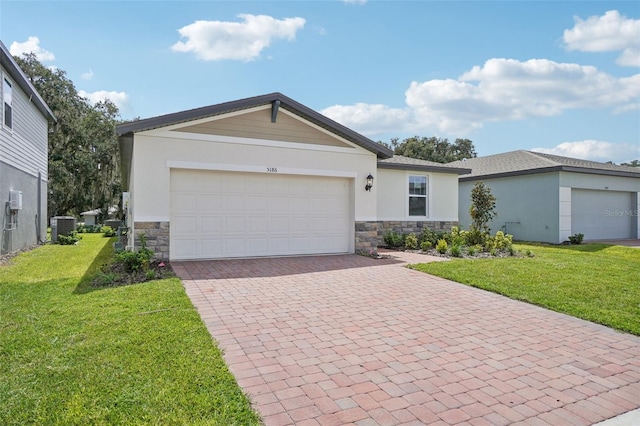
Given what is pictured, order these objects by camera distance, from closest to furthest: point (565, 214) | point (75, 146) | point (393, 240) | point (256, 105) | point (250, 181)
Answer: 1. point (256, 105)
2. point (250, 181)
3. point (393, 240)
4. point (565, 214)
5. point (75, 146)

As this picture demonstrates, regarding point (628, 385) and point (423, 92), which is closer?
point (628, 385)

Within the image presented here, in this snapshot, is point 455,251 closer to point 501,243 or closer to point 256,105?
point 501,243

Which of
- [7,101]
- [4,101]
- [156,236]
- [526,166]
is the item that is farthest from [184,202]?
[526,166]

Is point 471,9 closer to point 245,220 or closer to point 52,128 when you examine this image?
point 245,220

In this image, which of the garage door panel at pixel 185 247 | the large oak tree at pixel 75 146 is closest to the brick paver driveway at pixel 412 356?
the garage door panel at pixel 185 247

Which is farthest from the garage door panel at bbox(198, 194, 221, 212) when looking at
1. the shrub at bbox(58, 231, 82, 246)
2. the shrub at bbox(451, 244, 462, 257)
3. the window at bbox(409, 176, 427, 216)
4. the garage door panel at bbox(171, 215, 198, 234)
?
the shrub at bbox(58, 231, 82, 246)

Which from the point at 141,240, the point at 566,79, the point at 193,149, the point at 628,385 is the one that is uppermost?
the point at 566,79

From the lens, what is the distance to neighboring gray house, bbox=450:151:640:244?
1573cm

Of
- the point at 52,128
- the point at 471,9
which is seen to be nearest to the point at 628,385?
the point at 471,9

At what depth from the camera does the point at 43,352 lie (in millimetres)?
3844

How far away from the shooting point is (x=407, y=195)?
13984 millimetres

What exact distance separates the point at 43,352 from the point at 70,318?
1158 mm

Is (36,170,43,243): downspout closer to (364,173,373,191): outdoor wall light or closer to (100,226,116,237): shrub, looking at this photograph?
(100,226,116,237): shrub

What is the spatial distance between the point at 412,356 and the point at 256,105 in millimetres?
7357
